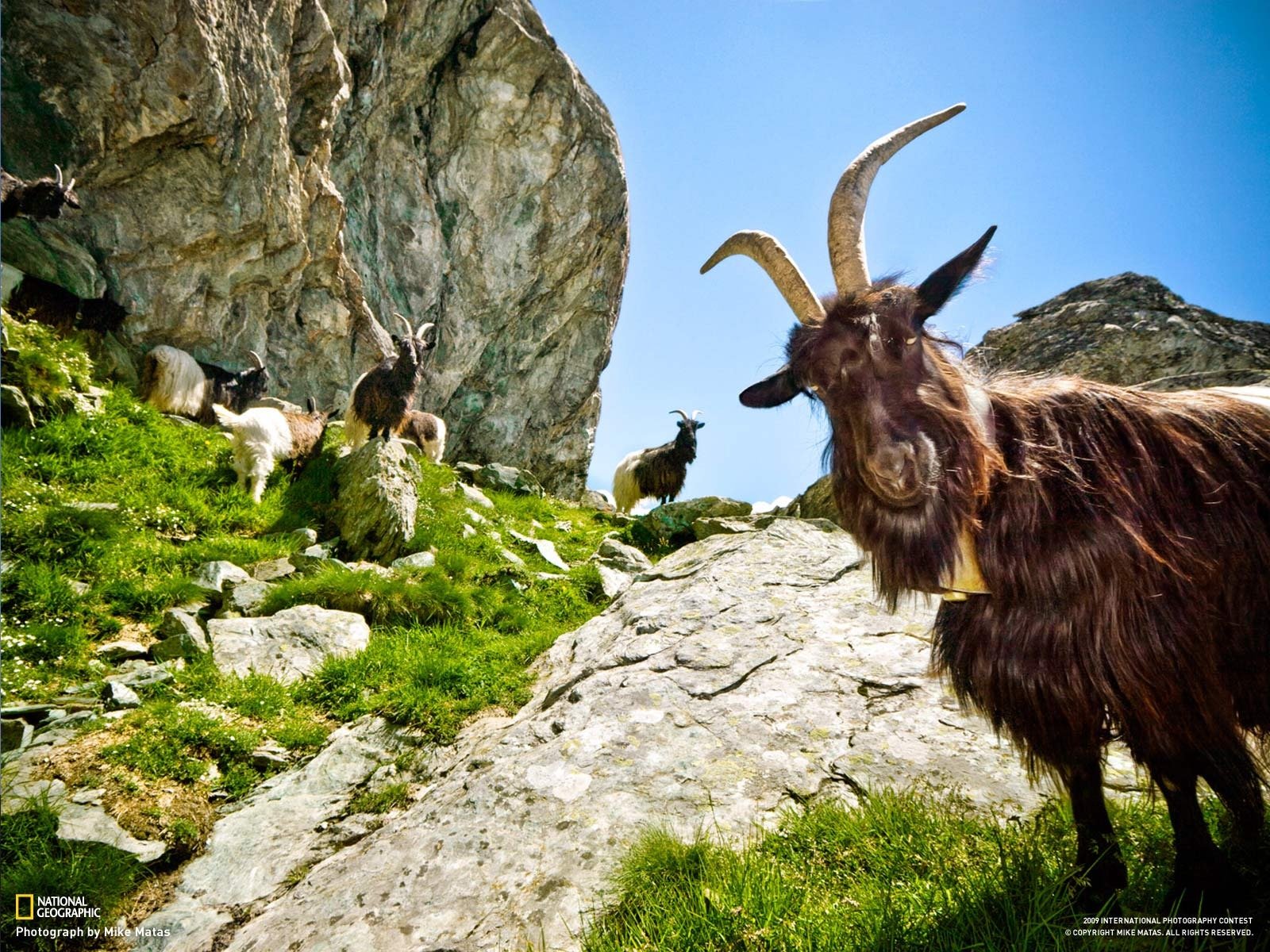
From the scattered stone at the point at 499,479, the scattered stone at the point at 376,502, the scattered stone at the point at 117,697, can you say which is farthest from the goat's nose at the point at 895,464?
the scattered stone at the point at 499,479

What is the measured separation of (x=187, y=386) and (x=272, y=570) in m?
6.90

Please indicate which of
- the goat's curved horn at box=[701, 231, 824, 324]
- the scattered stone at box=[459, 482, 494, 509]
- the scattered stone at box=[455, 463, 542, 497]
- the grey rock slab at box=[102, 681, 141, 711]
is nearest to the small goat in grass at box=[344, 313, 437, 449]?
the scattered stone at box=[459, 482, 494, 509]

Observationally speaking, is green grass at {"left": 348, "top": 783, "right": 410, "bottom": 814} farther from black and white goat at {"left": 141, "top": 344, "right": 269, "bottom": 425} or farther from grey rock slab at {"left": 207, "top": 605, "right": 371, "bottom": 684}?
black and white goat at {"left": 141, "top": 344, "right": 269, "bottom": 425}

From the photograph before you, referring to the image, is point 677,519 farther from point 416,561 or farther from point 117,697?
point 117,697

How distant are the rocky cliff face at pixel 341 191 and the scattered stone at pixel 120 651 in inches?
361

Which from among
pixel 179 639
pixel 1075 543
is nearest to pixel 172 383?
pixel 179 639

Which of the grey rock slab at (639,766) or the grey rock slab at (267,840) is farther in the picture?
the grey rock slab at (267,840)

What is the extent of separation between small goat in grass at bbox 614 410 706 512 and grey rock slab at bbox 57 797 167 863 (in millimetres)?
15921

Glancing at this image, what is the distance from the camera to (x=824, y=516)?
356 inches

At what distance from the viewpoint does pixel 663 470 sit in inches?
736

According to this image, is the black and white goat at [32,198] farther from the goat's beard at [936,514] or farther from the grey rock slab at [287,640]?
the goat's beard at [936,514]

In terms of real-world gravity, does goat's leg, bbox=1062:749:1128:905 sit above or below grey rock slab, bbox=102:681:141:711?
below

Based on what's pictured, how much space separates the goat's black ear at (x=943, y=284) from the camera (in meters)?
2.57

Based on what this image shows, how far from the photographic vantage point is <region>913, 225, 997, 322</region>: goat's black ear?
2.57 meters
